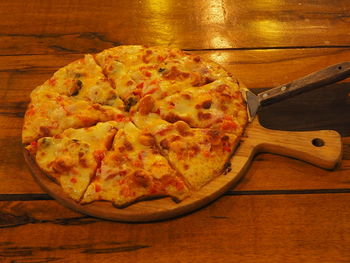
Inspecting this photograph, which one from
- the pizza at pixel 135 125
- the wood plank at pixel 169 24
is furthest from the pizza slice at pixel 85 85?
the wood plank at pixel 169 24

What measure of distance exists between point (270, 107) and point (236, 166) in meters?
0.44

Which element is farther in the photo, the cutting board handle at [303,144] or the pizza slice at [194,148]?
the cutting board handle at [303,144]

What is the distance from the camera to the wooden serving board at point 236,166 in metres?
1.45

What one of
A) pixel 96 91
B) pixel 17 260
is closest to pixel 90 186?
pixel 17 260

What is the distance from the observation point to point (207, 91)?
1716mm

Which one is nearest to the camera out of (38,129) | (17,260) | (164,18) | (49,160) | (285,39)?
(17,260)

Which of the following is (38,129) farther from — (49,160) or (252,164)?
(252,164)

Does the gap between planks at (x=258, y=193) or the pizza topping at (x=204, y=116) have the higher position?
the pizza topping at (x=204, y=116)

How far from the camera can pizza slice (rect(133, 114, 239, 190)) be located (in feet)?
4.91

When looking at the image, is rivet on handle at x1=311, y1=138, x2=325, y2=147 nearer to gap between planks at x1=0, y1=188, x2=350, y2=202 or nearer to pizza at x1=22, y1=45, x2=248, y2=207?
gap between planks at x1=0, y1=188, x2=350, y2=202

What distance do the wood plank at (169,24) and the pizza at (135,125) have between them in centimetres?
40

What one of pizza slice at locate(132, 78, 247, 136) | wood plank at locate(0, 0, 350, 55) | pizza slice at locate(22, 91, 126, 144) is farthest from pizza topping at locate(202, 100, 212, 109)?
wood plank at locate(0, 0, 350, 55)

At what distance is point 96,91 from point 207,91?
0.46 metres

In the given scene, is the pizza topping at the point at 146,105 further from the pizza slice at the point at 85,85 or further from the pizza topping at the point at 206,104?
the pizza topping at the point at 206,104
